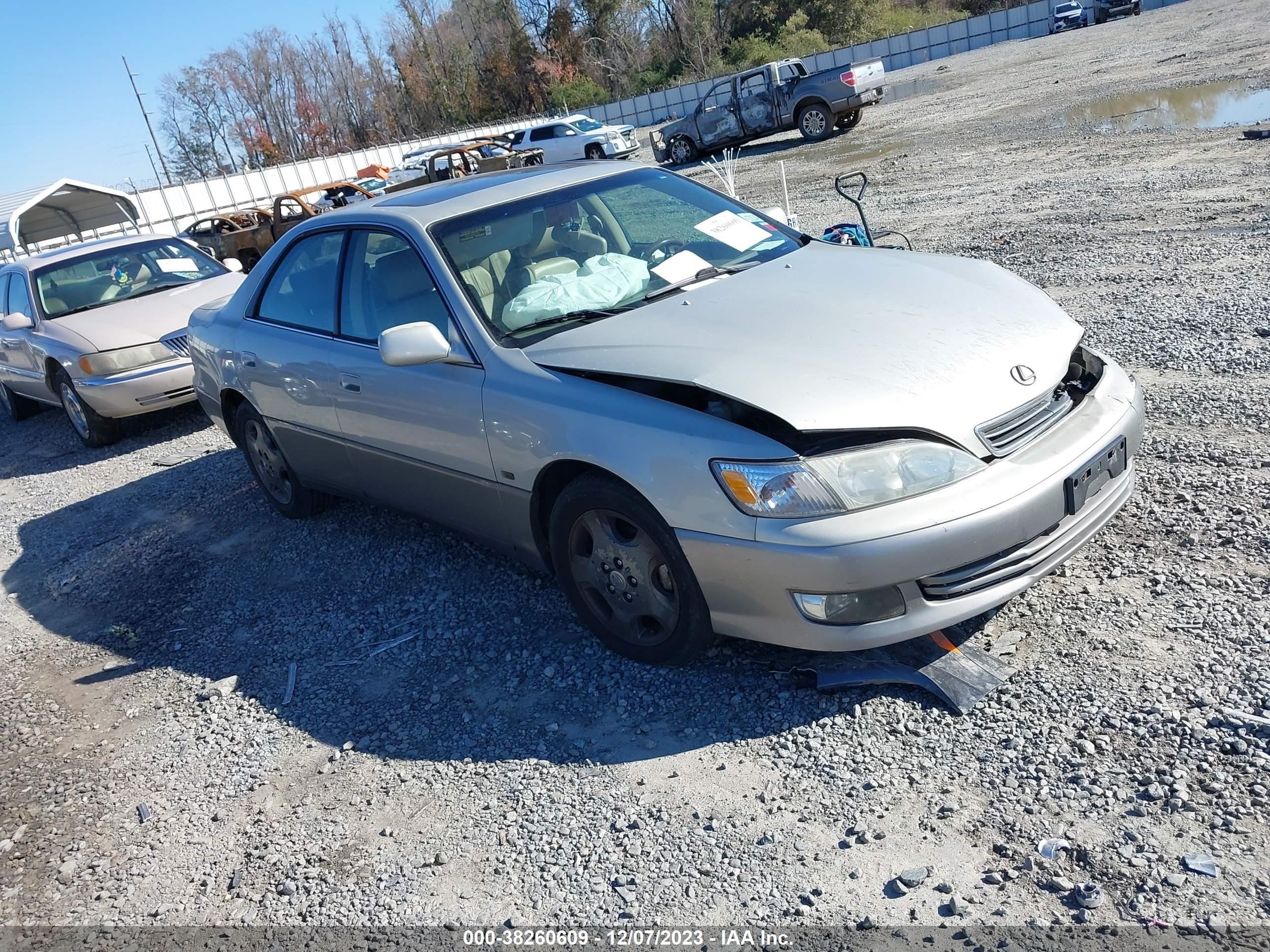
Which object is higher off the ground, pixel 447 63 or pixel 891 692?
pixel 447 63

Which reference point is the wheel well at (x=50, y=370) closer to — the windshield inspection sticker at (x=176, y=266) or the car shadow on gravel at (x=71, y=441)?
the car shadow on gravel at (x=71, y=441)

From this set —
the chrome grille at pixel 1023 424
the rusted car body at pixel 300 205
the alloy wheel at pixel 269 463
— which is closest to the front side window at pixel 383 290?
the alloy wheel at pixel 269 463

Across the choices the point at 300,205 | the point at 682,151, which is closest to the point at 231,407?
the point at 300,205

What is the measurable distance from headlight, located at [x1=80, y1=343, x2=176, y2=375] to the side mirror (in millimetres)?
5492

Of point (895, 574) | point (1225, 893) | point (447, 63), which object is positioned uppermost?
point (447, 63)

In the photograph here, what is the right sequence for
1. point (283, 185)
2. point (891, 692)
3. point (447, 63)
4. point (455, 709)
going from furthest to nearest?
1. point (447, 63)
2. point (283, 185)
3. point (455, 709)
4. point (891, 692)

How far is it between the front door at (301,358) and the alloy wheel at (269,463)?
0.23 metres

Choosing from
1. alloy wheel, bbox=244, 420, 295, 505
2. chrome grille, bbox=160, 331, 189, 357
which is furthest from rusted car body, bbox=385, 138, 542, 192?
alloy wheel, bbox=244, 420, 295, 505

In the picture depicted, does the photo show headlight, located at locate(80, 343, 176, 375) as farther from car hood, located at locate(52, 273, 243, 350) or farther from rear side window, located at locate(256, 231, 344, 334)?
rear side window, located at locate(256, 231, 344, 334)

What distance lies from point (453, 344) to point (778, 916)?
2358 millimetres

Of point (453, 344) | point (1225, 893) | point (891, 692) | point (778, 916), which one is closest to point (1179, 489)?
point (891, 692)

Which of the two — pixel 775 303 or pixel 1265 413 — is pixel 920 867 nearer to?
pixel 775 303

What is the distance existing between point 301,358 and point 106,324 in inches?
188

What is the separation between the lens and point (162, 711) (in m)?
4.05
